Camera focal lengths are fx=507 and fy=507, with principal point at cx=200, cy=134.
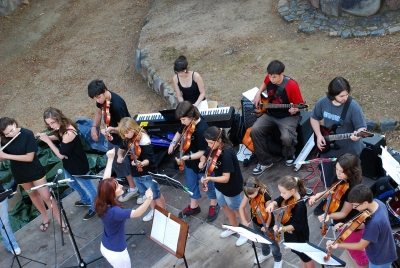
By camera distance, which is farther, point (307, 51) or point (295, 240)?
point (307, 51)

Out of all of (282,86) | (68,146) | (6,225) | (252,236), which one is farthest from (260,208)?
(6,225)

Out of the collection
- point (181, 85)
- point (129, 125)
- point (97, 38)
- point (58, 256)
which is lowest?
point (97, 38)

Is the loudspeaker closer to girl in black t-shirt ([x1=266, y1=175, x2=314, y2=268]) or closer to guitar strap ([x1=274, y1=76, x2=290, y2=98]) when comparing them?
guitar strap ([x1=274, y1=76, x2=290, y2=98])

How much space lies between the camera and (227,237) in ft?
19.6

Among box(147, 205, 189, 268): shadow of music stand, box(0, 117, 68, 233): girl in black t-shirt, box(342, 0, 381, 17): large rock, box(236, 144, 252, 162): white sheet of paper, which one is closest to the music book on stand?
box(147, 205, 189, 268): shadow of music stand

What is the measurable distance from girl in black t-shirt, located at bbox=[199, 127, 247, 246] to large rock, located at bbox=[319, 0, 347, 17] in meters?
6.13

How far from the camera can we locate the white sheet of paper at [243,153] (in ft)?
23.5

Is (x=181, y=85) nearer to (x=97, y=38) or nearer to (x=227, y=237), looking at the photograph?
(x=227, y=237)

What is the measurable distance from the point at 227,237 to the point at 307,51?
509cm

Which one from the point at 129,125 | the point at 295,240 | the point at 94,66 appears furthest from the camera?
the point at 94,66

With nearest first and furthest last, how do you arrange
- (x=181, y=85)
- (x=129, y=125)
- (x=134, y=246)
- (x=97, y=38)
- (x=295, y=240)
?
(x=295, y=240), (x=129, y=125), (x=134, y=246), (x=181, y=85), (x=97, y=38)

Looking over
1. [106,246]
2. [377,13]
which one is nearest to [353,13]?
[377,13]

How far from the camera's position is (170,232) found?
4828 mm

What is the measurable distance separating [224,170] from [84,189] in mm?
2284
